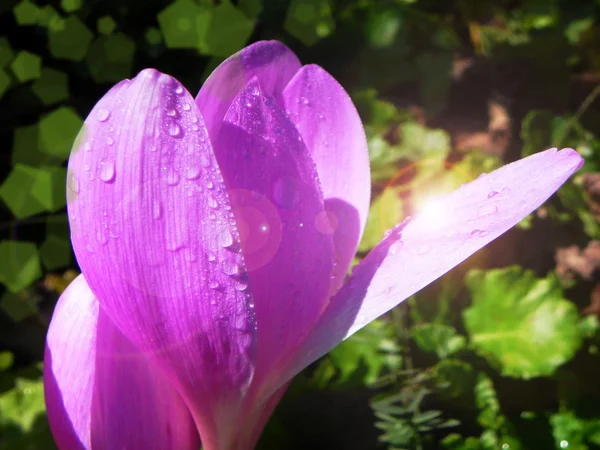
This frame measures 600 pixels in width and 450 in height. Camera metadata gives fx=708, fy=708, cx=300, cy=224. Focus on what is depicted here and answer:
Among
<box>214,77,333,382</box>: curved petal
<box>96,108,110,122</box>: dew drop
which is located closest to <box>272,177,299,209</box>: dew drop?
<box>214,77,333,382</box>: curved petal

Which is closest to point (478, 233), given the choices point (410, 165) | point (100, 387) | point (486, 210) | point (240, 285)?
point (486, 210)

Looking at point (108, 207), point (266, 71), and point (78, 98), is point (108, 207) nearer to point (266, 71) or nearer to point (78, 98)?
point (266, 71)

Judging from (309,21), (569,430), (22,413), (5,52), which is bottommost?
(569,430)

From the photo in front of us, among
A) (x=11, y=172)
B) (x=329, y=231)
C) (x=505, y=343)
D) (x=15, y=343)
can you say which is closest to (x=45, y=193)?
(x=11, y=172)

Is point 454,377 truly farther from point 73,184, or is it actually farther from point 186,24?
point 186,24

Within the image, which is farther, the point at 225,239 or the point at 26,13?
the point at 26,13

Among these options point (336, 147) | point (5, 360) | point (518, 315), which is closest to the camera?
point (336, 147)

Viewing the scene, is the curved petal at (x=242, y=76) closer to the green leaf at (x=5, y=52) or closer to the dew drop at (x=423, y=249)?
the dew drop at (x=423, y=249)
